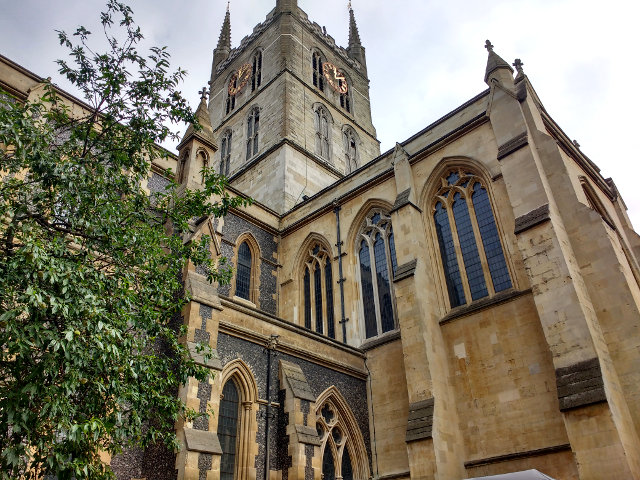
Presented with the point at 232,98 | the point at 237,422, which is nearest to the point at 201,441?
the point at 237,422

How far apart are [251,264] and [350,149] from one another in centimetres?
1397

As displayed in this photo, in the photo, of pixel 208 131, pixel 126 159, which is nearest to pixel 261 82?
pixel 208 131

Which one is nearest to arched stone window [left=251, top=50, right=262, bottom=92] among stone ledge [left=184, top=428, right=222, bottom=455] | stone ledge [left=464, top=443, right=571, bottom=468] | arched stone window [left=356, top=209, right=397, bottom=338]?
arched stone window [left=356, top=209, right=397, bottom=338]

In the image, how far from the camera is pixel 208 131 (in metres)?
15.4

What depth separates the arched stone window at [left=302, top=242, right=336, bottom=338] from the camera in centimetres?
1744

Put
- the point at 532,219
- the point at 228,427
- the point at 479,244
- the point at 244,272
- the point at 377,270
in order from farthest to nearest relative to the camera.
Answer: the point at 244,272
the point at 377,270
the point at 479,244
the point at 532,219
the point at 228,427

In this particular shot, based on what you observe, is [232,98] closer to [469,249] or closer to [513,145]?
[469,249]

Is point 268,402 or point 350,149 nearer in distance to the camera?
point 268,402

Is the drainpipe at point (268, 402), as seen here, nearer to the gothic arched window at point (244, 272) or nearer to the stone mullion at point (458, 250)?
the stone mullion at point (458, 250)

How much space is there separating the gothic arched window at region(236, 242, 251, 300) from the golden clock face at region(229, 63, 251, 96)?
660 inches

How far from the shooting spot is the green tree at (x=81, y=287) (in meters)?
5.60

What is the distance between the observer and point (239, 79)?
3272 cm

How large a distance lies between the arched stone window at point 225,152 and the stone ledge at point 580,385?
22.9 metres

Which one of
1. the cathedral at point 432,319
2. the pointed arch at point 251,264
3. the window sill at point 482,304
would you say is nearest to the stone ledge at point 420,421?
the cathedral at point 432,319
